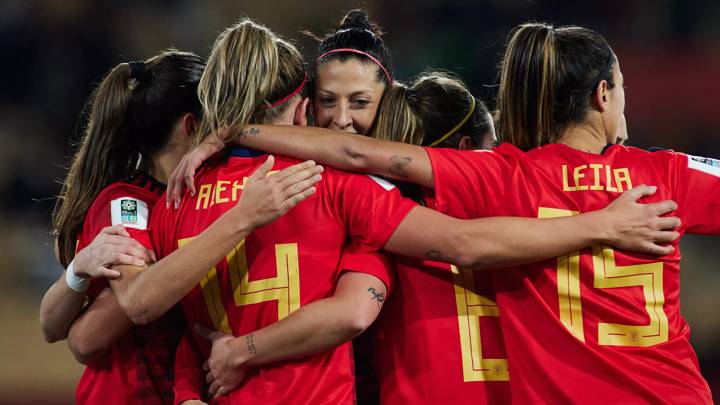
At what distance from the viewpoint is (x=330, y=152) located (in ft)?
9.59

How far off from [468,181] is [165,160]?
1.25m

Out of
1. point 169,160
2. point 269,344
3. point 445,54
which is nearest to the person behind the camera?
point 269,344

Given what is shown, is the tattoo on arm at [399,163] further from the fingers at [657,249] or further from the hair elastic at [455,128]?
the fingers at [657,249]

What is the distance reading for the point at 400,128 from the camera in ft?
11.1

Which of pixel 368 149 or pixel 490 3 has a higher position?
pixel 490 3

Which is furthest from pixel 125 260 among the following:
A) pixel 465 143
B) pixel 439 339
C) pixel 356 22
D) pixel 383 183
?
pixel 356 22

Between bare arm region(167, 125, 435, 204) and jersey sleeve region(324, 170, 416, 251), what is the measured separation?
0.17ft

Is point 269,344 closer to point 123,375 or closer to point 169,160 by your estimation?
point 123,375

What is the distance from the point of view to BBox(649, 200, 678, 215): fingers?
111 inches

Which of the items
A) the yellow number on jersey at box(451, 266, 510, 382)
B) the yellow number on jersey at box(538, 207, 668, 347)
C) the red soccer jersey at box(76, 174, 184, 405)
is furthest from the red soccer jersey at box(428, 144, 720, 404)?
the red soccer jersey at box(76, 174, 184, 405)

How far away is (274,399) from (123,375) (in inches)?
29.1

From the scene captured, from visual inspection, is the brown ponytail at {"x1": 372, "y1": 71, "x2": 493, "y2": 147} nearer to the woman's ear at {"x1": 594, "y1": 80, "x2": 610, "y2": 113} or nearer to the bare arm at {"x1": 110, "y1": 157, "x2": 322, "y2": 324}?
the woman's ear at {"x1": 594, "y1": 80, "x2": 610, "y2": 113}

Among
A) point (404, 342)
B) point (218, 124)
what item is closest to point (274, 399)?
point (404, 342)

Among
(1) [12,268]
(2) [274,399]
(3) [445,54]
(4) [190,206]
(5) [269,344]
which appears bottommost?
(2) [274,399]
